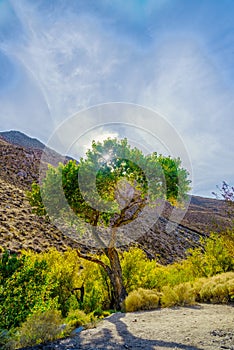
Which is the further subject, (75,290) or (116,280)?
(75,290)

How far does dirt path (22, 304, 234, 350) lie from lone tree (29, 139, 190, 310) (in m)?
3.97

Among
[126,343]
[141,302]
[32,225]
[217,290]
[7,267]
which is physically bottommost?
[126,343]

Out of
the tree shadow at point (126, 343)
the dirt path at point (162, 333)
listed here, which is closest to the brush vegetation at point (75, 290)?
the dirt path at point (162, 333)

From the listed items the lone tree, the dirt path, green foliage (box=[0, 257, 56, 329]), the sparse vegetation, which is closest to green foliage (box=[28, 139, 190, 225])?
the lone tree

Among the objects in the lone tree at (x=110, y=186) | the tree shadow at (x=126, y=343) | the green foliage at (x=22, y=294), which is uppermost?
the lone tree at (x=110, y=186)

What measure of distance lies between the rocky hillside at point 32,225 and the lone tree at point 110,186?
232 cm

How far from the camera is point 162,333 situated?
261 inches

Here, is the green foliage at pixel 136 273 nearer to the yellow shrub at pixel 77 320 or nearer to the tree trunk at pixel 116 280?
the tree trunk at pixel 116 280

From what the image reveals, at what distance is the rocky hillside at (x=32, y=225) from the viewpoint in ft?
83.5

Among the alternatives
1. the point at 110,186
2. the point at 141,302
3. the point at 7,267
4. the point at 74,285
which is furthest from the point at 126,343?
the point at 74,285

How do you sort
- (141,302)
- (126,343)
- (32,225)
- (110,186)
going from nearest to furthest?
(126,343), (141,302), (110,186), (32,225)

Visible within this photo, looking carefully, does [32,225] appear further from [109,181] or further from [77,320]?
[77,320]

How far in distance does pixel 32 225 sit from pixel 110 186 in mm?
19416

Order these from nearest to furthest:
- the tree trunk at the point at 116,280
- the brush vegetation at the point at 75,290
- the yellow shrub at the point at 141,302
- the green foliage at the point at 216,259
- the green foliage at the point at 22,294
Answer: the green foliage at the point at 22,294, the brush vegetation at the point at 75,290, the yellow shrub at the point at 141,302, the tree trunk at the point at 116,280, the green foliage at the point at 216,259
